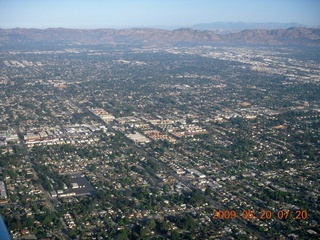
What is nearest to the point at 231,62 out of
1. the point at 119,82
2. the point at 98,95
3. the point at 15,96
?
the point at 119,82

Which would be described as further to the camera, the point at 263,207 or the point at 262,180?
the point at 262,180

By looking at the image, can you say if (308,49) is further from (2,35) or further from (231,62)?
(2,35)
